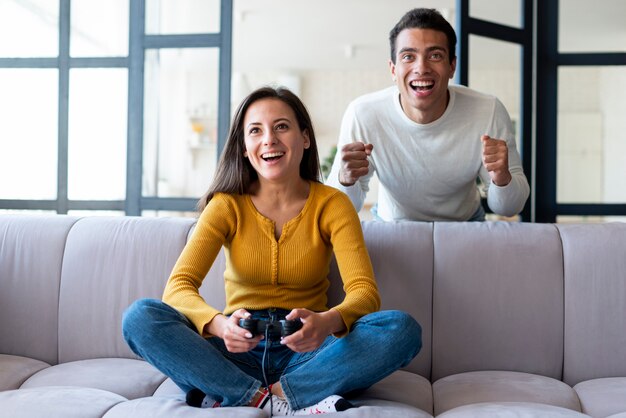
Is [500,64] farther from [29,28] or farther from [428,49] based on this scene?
[29,28]

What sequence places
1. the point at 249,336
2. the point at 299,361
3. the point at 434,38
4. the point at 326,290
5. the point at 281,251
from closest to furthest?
the point at 249,336 → the point at 299,361 → the point at 281,251 → the point at 326,290 → the point at 434,38

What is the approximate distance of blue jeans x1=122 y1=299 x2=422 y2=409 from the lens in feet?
5.28

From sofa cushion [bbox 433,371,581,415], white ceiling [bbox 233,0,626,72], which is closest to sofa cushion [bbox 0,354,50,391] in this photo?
sofa cushion [bbox 433,371,581,415]

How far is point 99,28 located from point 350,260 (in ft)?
7.12

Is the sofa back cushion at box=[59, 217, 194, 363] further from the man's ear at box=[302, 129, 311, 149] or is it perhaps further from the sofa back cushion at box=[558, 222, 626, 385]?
the sofa back cushion at box=[558, 222, 626, 385]

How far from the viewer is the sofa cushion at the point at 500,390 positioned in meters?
1.72

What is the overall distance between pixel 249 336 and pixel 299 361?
0.26 metres

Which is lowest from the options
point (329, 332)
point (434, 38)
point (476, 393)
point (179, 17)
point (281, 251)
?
point (476, 393)

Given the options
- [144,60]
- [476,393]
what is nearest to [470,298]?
[476,393]

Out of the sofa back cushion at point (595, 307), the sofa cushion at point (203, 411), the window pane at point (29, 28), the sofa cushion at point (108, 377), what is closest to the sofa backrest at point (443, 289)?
the sofa back cushion at point (595, 307)

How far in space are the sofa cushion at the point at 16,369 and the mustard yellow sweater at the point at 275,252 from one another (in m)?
0.49

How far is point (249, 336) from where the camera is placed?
1.51m

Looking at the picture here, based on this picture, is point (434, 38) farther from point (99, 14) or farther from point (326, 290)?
point (99, 14)

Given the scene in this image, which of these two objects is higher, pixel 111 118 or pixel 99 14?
pixel 99 14
